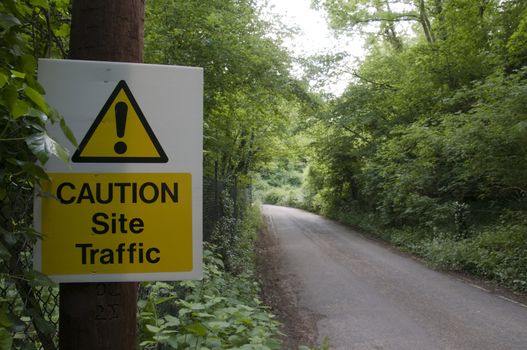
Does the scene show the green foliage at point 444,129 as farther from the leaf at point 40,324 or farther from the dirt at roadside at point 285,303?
the leaf at point 40,324

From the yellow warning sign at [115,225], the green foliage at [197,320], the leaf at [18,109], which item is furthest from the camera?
the green foliage at [197,320]

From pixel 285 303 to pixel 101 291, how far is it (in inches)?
291

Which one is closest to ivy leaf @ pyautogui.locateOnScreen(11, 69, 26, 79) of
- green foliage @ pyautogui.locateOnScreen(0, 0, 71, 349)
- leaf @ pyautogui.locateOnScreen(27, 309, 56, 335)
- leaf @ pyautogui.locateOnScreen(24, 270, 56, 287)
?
green foliage @ pyautogui.locateOnScreen(0, 0, 71, 349)

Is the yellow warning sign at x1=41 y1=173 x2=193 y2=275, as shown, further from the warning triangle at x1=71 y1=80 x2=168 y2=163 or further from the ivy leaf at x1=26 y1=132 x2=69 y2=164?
the ivy leaf at x1=26 y1=132 x2=69 y2=164

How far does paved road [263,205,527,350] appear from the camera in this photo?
6.60m

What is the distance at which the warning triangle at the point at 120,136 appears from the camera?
1693mm

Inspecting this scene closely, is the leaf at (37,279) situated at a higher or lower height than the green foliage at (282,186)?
higher

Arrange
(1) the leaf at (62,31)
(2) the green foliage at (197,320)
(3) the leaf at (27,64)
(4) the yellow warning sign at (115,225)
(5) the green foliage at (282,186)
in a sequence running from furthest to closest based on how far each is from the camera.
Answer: (5) the green foliage at (282,186)
(2) the green foliage at (197,320)
(1) the leaf at (62,31)
(4) the yellow warning sign at (115,225)
(3) the leaf at (27,64)

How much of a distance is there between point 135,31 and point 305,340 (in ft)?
19.1

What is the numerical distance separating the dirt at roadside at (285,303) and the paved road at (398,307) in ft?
0.68

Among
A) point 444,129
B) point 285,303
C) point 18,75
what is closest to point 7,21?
point 18,75

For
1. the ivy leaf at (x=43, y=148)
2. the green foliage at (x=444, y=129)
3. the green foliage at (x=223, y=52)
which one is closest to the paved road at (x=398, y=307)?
the green foliage at (x=444, y=129)

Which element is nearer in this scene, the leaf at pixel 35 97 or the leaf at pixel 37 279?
the leaf at pixel 35 97

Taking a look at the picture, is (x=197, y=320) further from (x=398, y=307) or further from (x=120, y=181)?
(x=398, y=307)
